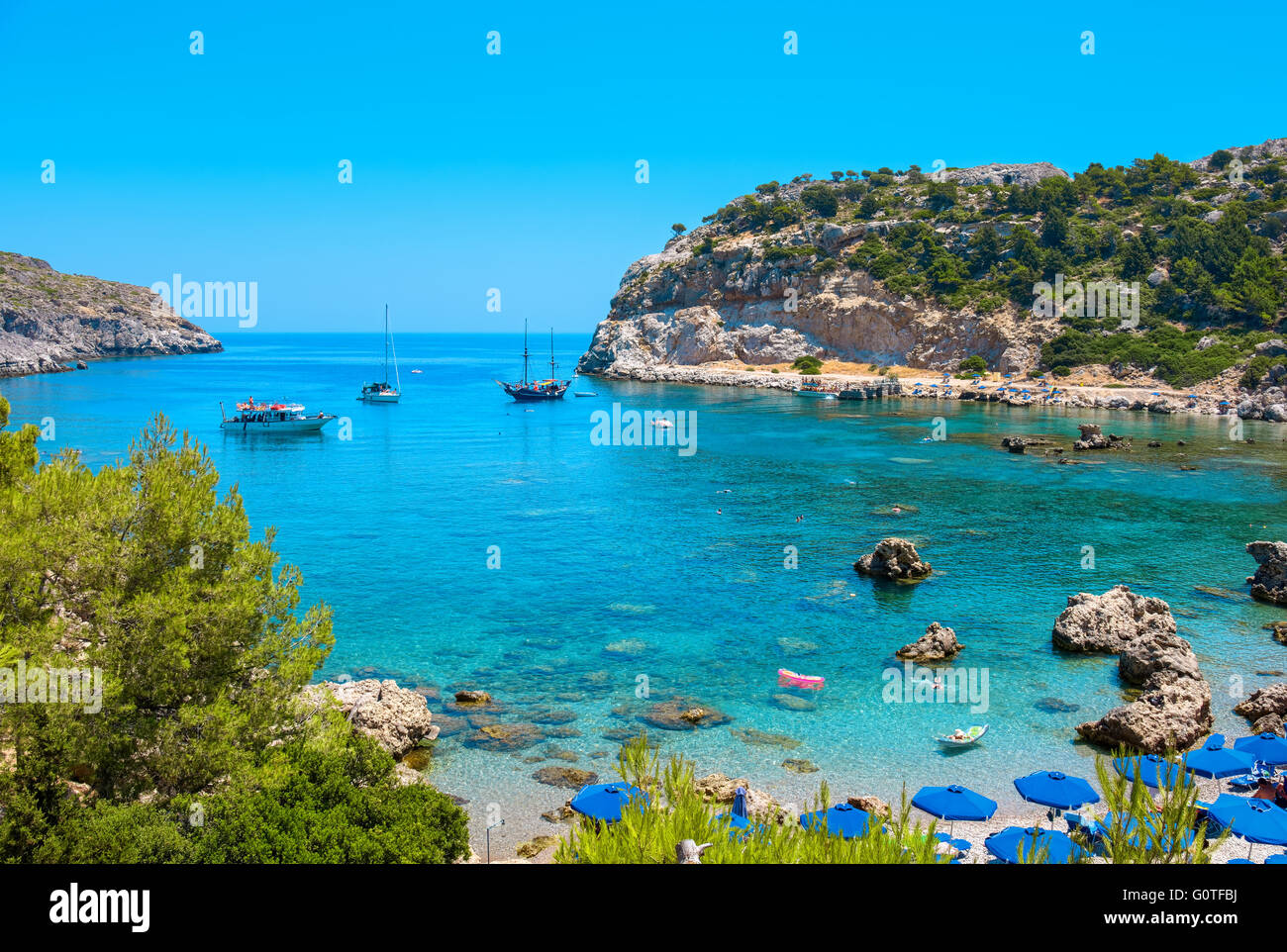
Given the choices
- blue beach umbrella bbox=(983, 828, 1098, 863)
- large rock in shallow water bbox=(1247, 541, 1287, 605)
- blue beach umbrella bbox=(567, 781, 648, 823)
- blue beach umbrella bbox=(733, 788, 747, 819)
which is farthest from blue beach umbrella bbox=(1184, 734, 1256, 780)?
large rock in shallow water bbox=(1247, 541, 1287, 605)

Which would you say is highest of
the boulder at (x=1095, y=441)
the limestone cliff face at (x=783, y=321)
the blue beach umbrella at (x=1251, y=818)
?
the limestone cliff face at (x=783, y=321)

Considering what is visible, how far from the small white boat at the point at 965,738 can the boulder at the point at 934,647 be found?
508cm

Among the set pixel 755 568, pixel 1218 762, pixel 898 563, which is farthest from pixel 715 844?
pixel 755 568

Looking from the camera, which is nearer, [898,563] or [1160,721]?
[1160,721]

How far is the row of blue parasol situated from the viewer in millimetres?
14555

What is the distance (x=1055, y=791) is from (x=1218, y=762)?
3.67 meters

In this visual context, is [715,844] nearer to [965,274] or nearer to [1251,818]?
[1251,818]

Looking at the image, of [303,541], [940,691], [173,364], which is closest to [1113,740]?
[940,691]

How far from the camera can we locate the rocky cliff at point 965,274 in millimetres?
95750

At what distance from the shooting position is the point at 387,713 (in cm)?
2022

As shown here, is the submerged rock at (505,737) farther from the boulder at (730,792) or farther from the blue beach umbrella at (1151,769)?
the blue beach umbrella at (1151,769)

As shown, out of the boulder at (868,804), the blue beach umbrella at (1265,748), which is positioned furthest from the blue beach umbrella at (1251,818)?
the boulder at (868,804)
